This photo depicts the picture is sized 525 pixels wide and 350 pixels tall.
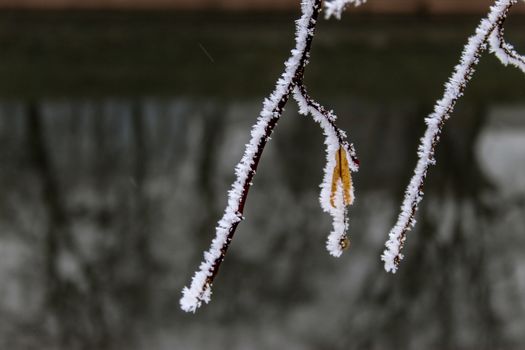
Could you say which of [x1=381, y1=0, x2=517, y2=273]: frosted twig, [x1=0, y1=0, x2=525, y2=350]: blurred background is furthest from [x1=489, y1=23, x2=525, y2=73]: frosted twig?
[x1=0, y1=0, x2=525, y2=350]: blurred background

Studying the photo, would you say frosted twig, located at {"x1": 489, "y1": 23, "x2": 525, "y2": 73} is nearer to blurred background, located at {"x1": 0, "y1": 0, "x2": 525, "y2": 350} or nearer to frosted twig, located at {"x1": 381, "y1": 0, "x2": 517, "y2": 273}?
frosted twig, located at {"x1": 381, "y1": 0, "x2": 517, "y2": 273}

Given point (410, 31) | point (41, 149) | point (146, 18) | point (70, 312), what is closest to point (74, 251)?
point (70, 312)

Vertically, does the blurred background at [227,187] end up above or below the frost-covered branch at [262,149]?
below

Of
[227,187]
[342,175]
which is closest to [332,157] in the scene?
[342,175]

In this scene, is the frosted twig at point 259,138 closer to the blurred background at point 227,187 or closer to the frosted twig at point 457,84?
the frosted twig at point 457,84

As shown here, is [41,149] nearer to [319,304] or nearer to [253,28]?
[253,28]

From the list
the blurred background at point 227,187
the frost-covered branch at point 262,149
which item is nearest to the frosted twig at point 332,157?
the frost-covered branch at point 262,149
